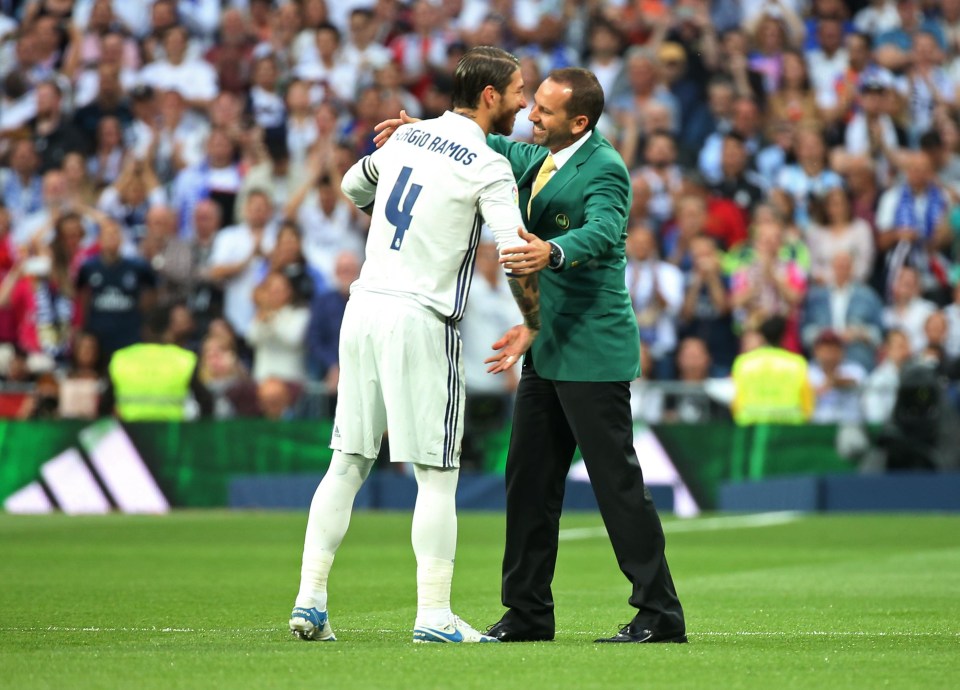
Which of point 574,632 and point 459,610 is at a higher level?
point 574,632

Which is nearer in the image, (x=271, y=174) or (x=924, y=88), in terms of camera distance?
(x=271, y=174)

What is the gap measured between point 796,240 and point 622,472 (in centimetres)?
1195

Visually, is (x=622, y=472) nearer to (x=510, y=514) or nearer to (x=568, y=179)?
(x=510, y=514)

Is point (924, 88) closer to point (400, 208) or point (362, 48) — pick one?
point (362, 48)

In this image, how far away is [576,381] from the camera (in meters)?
6.70

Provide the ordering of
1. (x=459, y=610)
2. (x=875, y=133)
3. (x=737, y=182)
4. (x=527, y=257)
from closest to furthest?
(x=527, y=257)
(x=459, y=610)
(x=737, y=182)
(x=875, y=133)

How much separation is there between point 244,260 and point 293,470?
2.69 metres

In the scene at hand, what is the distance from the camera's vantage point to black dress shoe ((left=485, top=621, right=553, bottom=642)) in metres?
6.80

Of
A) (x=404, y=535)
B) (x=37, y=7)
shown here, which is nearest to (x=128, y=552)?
(x=404, y=535)

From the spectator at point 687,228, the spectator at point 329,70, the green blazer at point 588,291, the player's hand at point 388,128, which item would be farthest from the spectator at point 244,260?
the green blazer at point 588,291

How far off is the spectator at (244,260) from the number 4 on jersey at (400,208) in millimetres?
11998

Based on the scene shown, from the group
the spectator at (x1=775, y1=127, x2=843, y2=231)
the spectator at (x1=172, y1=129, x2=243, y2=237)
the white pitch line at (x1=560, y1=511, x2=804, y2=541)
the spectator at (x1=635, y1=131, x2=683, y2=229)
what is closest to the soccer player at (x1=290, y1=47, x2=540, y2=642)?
the white pitch line at (x1=560, y1=511, x2=804, y2=541)

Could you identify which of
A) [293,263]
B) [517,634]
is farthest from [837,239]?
[517,634]

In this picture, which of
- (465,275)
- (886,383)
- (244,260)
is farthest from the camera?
(244,260)
